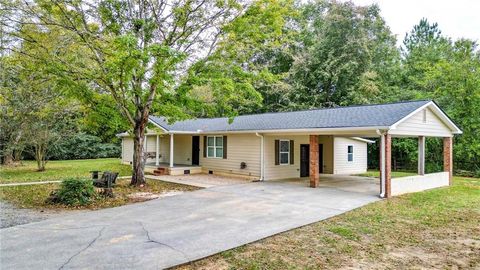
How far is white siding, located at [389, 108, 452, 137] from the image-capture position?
35.7 feet

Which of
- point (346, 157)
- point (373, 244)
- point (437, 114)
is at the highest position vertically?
point (437, 114)

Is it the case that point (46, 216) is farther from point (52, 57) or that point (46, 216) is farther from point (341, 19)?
point (341, 19)

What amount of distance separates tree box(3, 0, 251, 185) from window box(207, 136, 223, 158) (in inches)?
198

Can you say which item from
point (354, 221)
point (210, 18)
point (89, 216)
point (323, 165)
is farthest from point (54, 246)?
point (323, 165)

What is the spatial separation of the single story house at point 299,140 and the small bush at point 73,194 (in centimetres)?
481

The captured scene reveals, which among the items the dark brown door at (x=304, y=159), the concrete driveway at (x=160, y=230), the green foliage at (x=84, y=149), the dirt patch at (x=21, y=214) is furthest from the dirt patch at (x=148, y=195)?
the green foliage at (x=84, y=149)

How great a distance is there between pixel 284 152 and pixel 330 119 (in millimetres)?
3578

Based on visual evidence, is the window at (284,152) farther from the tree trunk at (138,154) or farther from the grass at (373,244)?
the grass at (373,244)

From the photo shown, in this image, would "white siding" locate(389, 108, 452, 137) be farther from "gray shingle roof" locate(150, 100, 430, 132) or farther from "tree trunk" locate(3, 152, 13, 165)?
"tree trunk" locate(3, 152, 13, 165)

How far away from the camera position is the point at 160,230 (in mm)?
6191

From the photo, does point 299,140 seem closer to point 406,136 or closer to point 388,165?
point 406,136

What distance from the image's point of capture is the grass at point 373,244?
4629 mm

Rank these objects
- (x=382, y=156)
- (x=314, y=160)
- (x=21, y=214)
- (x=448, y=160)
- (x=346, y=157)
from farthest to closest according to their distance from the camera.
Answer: (x=346, y=157) → (x=448, y=160) → (x=314, y=160) → (x=382, y=156) → (x=21, y=214)

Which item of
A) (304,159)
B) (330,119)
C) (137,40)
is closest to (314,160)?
(330,119)
